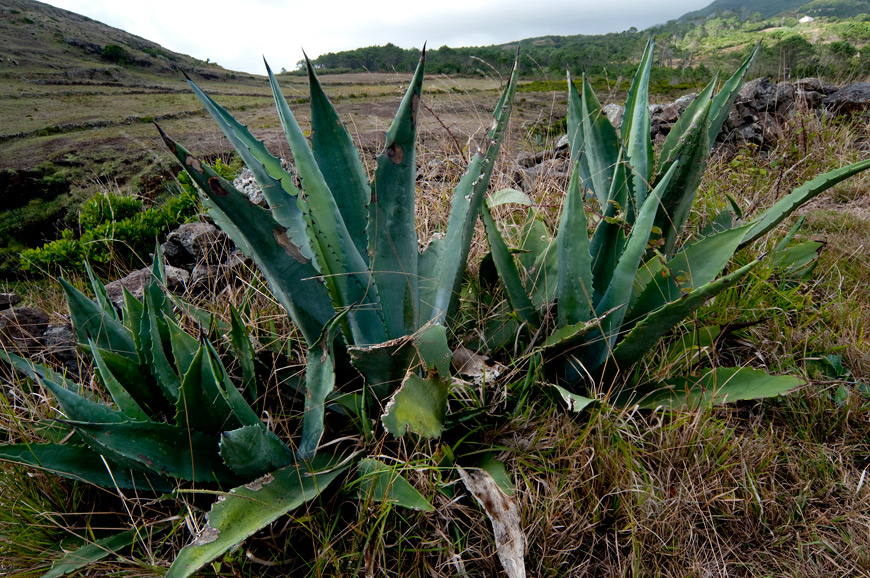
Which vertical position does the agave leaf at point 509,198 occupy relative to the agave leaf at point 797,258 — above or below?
above

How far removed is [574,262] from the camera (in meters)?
1.34

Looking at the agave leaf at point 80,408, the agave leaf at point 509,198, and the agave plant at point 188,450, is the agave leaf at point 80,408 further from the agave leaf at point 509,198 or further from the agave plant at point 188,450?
the agave leaf at point 509,198

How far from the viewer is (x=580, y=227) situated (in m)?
1.31

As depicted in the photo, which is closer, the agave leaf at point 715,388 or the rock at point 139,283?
the agave leaf at point 715,388

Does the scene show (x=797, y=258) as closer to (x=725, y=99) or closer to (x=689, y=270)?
Answer: (x=725, y=99)

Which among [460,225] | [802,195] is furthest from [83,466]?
[802,195]

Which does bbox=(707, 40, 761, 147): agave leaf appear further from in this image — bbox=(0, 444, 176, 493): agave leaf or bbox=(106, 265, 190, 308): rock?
bbox=(106, 265, 190, 308): rock

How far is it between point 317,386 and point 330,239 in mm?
378

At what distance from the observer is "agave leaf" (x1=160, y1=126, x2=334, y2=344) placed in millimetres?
890

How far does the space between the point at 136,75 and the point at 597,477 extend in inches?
1213

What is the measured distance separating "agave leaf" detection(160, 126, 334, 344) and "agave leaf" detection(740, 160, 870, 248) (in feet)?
4.14

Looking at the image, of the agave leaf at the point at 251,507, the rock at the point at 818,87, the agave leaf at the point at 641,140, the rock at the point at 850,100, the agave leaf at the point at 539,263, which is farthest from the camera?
the rock at the point at 818,87

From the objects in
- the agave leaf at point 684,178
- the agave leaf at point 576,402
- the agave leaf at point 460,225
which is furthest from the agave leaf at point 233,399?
the agave leaf at point 684,178

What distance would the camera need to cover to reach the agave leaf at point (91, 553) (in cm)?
98
